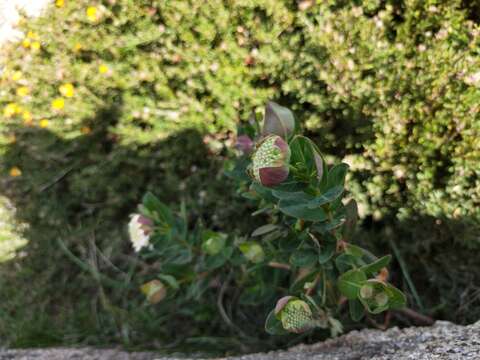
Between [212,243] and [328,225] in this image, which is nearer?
[328,225]

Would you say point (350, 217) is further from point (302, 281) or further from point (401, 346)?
point (401, 346)

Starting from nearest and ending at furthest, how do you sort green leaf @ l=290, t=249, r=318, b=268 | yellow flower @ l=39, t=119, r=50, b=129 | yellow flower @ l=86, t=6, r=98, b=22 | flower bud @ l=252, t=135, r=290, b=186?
flower bud @ l=252, t=135, r=290, b=186, green leaf @ l=290, t=249, r=318, b=268, yellow flower @ l=86, t=6, r=98, b=22, yellow flower @ l=39, t=119, r=50, b=129

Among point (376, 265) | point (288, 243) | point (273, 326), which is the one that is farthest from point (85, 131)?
point (376, 265)

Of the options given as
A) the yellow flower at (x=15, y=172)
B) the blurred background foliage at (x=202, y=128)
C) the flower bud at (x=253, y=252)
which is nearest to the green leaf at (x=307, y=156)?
the flower bud at (x=253, y=252)

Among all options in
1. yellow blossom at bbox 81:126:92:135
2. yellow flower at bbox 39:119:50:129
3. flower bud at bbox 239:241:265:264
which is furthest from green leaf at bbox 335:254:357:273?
yellow flower at bbox 39:119:50:129

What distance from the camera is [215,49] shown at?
2098 millimetres

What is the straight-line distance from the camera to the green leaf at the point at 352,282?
1274mm

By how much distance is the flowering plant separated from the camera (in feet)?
3.89

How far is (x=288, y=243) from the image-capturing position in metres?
1.43

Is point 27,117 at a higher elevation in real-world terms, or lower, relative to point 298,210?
lower

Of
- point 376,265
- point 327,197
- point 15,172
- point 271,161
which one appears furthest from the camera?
point 15,172

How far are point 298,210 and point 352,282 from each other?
9.9 inches

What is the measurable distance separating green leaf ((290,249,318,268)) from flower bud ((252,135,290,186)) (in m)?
0.35

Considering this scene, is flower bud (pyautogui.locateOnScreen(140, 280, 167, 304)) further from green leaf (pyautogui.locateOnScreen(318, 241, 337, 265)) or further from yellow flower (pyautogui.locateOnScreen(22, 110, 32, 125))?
yellow flower (pyautogui.locateOnScreen(22, 110, 32, 125))
